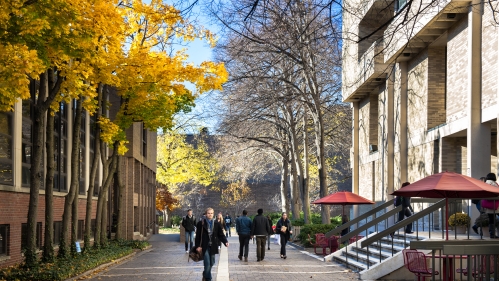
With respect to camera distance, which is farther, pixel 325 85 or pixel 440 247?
pixel 325 85

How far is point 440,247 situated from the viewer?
14.5 meters

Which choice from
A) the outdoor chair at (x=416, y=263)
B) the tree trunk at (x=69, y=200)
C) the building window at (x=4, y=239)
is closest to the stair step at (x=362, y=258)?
the outdoor chair at (x=416, y=263)

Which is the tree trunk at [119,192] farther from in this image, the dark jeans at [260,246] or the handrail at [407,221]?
→ the handrail at [407,221]

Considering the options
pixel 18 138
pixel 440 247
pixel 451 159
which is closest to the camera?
pixel 440 247

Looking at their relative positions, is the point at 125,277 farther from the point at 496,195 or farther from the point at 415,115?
the point at 415,115

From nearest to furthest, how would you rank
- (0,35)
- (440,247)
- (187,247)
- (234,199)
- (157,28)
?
1. (440,247)
2. (0,35)
3. (157,28)
4. (187,247)
5. (234,199)

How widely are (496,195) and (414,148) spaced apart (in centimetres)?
1357

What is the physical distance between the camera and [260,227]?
90.9 feet

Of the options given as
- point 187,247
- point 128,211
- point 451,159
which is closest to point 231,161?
point 128,211

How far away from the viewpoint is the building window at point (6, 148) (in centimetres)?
2181

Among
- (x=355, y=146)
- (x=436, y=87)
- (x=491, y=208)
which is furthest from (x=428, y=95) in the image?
(x=355, y=146)

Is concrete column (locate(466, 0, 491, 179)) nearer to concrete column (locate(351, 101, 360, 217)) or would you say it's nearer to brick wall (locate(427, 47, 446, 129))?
brick wall (locate(427, 47, 446, 129))

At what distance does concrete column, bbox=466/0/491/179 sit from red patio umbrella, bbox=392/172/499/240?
17.3 ft

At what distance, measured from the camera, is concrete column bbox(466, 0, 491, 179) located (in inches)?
872
